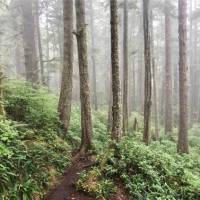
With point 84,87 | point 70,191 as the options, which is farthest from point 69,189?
point 84,87

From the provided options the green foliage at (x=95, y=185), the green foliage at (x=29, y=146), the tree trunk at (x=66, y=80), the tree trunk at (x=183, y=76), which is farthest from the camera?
the tree trunk at (x=183, y=76)

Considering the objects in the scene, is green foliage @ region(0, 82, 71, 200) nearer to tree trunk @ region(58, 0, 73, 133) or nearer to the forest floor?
the forest floor

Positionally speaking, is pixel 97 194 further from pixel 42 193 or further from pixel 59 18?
pixel 59 18

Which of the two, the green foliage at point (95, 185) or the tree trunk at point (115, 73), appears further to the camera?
the tree trunk at point (115, 73)

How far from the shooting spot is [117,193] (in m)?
7.60

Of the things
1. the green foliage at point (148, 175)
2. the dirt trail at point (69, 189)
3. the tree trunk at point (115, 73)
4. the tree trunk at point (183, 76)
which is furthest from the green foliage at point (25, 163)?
the tree trunk at point (183, 76)

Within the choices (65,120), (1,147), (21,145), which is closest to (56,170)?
(21,145)

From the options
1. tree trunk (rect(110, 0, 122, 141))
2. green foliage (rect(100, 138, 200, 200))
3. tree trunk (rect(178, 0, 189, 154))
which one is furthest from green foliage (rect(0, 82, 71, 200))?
tree trunk (rect(178, 0, 189, 154))

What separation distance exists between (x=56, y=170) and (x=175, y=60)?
111 ft

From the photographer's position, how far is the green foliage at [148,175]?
8.02 metres

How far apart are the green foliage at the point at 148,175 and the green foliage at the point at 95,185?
0.37m

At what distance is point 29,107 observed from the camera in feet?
36.6

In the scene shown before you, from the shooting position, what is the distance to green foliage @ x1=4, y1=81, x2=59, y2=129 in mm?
10562

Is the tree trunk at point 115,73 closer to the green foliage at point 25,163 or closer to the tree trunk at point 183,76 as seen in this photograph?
the green foliage at point 25,163
